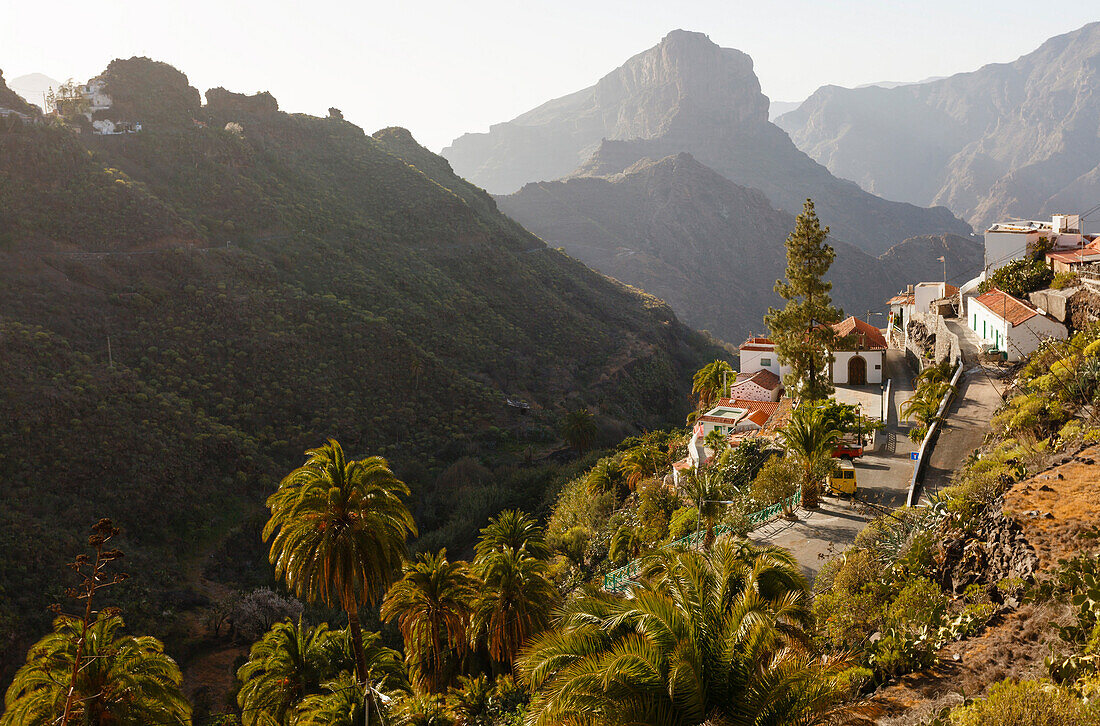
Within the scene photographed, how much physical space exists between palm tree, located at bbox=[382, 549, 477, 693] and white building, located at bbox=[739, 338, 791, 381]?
84.8ft

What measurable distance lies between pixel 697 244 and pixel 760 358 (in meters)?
113

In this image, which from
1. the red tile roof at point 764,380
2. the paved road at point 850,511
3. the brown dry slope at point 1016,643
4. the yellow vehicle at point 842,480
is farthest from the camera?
the red tile roof at point 764,380

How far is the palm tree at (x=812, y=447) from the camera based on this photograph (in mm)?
18891

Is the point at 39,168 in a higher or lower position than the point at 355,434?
higher

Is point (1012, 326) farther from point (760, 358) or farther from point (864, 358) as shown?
point (760, 358)

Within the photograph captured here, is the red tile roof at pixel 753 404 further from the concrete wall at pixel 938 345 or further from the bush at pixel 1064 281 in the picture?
the bush at pixel 1064 281

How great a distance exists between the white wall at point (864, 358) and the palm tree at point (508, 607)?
70.8ft

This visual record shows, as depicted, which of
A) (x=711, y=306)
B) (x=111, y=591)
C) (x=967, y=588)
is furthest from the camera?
(x=711, y=306)

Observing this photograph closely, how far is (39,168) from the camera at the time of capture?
46.0 metres

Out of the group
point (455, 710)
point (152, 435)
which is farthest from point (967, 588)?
point (152, 435)

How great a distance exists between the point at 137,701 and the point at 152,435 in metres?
25.9

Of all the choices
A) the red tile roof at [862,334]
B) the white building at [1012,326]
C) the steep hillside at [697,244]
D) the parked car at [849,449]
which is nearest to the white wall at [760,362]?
the red tile roof at [862,334]

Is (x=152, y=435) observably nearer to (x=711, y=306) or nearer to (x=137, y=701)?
(x=137, y=701)

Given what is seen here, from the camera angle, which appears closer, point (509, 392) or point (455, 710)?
point (455, 710)
